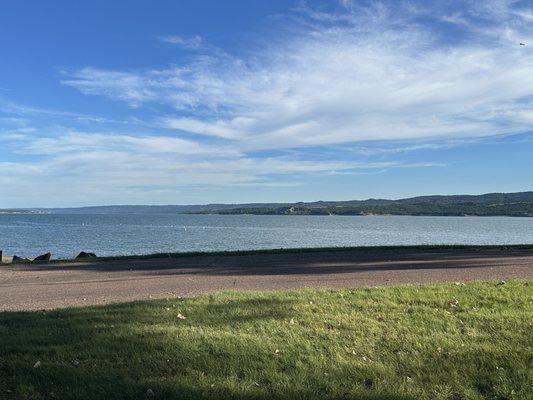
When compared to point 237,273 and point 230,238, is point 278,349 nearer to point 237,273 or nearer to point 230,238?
point 237,273

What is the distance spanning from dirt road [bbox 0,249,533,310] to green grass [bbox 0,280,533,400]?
3009 mm

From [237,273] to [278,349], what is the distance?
8656 millimetres

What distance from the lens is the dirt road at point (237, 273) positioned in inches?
441

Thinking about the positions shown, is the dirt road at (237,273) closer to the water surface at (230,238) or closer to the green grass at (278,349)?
the green grass at (278,349)

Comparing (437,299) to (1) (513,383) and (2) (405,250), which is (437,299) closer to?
(1) (513,383)

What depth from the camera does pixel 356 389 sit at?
4793 mm

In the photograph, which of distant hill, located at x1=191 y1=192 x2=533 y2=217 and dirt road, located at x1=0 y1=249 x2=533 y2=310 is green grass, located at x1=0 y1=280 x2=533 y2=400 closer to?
dirt road, located at x1=0 y1=249 x2=533 y2=310

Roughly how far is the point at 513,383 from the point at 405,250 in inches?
620

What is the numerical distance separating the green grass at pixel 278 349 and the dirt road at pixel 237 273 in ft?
9.87

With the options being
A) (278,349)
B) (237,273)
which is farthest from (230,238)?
(278,349)

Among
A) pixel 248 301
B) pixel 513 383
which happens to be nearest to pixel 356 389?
pixel 513 383

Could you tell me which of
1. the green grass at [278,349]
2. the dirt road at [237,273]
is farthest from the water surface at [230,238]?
the green grass at [278,349]

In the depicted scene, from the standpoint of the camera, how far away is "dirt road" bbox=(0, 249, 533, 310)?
36.8 ft

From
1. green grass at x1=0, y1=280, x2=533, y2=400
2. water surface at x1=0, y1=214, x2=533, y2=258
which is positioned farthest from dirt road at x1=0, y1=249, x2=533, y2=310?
water surface at x1=0, y1=214, x2=533, y2=258
